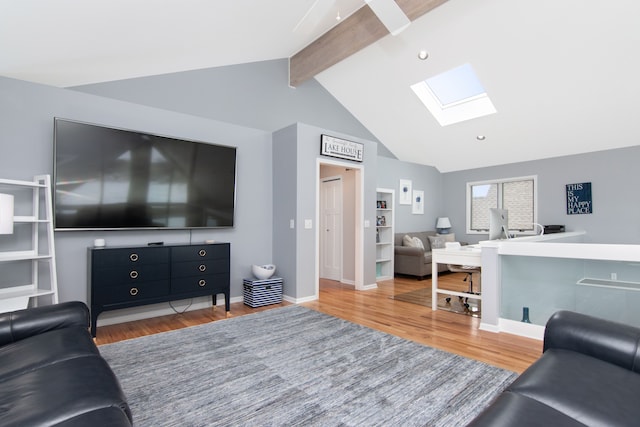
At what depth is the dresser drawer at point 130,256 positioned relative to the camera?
3.02 metres

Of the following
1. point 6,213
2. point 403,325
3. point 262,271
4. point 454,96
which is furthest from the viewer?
point 454,96

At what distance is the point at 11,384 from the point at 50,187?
2335mm

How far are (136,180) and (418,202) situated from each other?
5723 mm

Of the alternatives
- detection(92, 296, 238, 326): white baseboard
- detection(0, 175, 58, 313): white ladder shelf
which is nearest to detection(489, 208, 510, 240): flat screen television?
detection(92, 296, 238, 326): white baseboard

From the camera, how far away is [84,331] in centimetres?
184

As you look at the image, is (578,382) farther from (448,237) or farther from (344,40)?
(448,237)

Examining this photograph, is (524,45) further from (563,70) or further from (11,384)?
(11,384)

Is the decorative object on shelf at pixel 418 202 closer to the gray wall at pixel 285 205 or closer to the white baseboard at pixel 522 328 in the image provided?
the gray wall at pixel 285 205

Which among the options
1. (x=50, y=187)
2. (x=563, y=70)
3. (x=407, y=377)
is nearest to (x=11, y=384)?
(x=407, y=377)

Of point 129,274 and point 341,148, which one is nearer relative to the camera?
point 129,274

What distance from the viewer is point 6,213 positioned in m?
2.34

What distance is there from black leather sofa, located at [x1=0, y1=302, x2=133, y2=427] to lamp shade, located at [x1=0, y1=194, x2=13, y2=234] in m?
0.91

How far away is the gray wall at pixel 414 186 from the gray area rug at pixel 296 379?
3996 mm

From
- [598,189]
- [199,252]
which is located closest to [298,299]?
[199,252]
